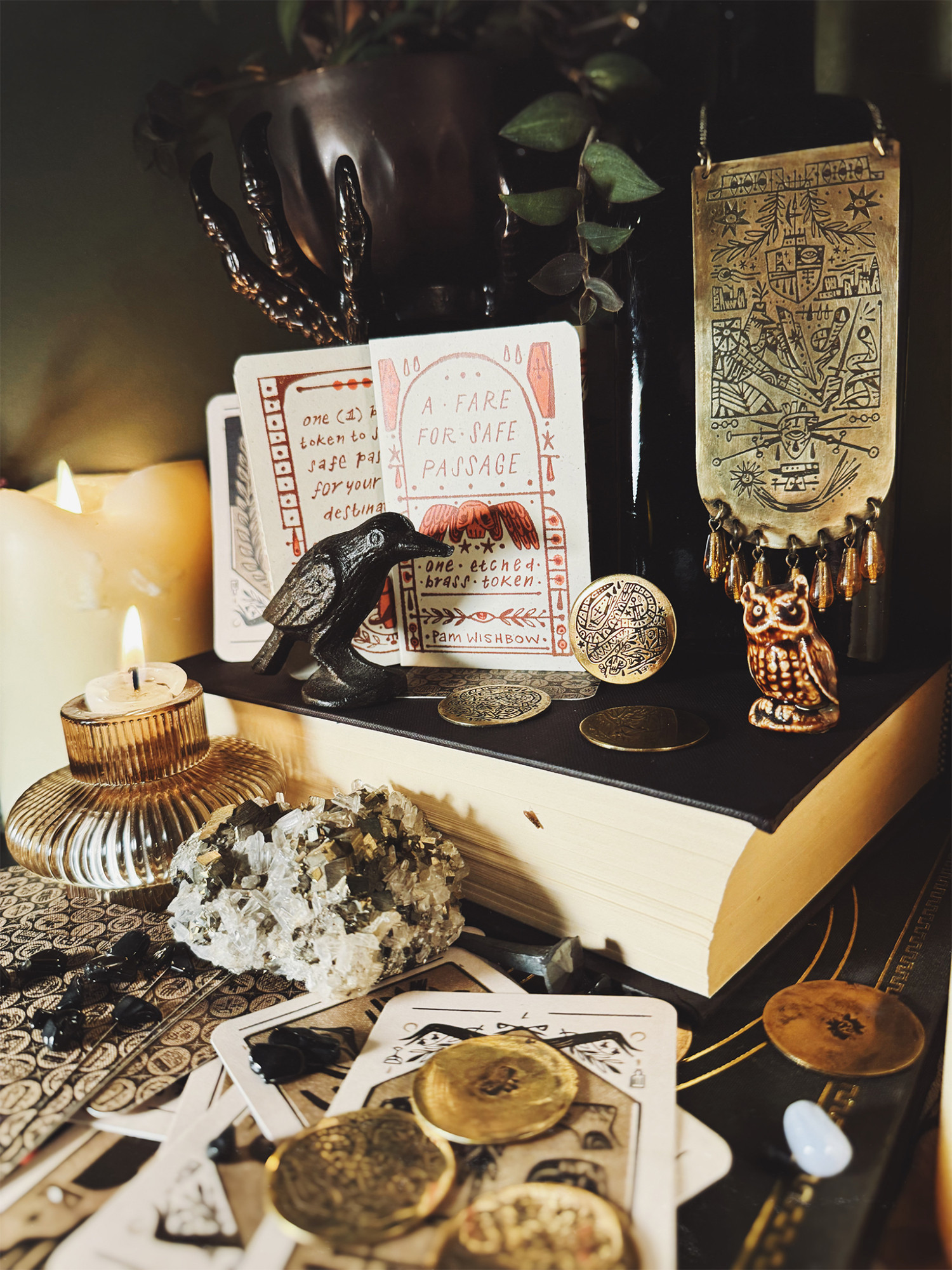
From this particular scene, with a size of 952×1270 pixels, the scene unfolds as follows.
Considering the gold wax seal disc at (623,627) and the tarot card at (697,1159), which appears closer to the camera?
the tarot card at (697,1159)

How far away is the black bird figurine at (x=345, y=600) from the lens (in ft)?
2.52

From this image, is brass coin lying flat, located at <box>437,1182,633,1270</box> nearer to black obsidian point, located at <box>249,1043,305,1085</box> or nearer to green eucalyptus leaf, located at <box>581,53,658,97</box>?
black obsidian point, located at <box>249,1043,305,1085</box>

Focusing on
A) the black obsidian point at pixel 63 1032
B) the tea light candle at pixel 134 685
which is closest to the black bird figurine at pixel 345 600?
the tea light candle at pixel 134 685

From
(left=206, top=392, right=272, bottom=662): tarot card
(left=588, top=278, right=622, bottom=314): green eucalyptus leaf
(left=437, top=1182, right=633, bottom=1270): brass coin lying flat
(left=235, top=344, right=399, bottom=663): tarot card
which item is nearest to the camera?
(left=437, top=1182, right=633, bottom=1270): brass coin lying flat

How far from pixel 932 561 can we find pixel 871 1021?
1.66 feet

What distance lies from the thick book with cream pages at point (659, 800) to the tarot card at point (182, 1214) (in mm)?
272

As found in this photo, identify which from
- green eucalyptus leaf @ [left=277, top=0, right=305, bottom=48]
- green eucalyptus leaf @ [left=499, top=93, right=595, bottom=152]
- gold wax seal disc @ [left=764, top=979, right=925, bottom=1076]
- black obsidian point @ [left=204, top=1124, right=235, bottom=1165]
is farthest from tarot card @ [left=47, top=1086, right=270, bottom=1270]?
green eucalyptus leaf @ [left=277, top=0, right=305, bottom=48]

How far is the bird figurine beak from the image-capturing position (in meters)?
0.77

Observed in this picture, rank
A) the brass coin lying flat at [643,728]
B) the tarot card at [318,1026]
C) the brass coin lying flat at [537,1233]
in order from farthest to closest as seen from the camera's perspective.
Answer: the brass coin lying flat at [643,728], the tarot card at [318,1026], the brass coin lying flat at [537,1233]

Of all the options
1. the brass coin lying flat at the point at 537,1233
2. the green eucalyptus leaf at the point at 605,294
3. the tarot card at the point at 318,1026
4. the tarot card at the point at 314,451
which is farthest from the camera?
the tarot card at the point at 314,451

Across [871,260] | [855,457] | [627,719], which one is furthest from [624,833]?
[871,260]

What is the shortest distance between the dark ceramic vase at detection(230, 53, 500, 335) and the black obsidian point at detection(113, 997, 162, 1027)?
2.19 feet

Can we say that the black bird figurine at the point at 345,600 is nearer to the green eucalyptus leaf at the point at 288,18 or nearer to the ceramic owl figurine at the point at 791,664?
the ceramic owl figurine at the point at 791,664

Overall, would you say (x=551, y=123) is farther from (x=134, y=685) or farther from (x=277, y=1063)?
(x=277, y=1063)
